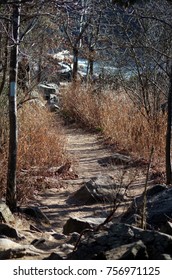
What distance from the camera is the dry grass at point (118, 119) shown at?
10.4 metres

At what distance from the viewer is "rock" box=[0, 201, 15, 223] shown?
5996 millimetres

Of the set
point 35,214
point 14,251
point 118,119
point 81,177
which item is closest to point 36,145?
point 81,177

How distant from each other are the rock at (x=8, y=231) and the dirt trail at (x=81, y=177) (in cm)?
98

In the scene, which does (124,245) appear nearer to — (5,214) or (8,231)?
(8,231)

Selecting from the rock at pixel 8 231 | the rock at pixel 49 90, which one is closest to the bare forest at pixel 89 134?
the rock at pixel 8 231

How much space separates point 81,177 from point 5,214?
337cm

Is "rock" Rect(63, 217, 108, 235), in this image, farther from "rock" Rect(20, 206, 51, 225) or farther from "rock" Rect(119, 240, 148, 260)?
"rock" Rect(119, 240, 148, 260)

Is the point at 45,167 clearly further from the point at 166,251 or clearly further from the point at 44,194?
the point at 166,251

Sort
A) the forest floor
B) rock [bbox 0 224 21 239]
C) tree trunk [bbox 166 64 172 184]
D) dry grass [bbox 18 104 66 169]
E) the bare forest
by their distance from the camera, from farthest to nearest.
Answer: dry grass [bbox 18 104 66 169], tree trunk [bbox 166 64 172 184], the forest floor, rock [bbox 0 224 21 239], the bare forest

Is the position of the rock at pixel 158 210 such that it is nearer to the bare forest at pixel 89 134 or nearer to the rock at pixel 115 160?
the bare forest at pixel 89 134

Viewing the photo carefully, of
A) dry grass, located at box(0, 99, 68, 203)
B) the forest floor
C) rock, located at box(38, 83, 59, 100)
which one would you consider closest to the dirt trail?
the forest floor

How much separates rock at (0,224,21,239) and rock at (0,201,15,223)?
1.37 feet

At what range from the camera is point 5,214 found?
607cm

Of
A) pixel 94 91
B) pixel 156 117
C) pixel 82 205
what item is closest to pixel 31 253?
pixel 82 205
